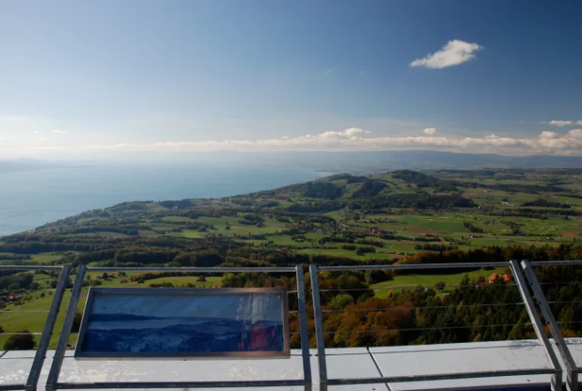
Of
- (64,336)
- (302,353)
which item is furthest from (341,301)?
(64,336)

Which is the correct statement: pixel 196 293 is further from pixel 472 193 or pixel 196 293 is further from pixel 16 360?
pixel 472 193

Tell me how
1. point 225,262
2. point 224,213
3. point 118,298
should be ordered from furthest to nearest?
point 224,213 < point 225,262 < point 118,298

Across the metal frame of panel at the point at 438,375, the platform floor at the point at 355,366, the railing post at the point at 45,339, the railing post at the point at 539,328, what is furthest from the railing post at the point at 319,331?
the railing post at the point at 45,339

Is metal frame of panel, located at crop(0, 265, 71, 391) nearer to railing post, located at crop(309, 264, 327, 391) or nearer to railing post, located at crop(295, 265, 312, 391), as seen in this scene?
railing post, located at crop(295, 265, 312, 391)

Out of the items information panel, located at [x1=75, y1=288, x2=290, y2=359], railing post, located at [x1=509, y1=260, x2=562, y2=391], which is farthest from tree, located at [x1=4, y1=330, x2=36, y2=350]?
railing post, located at [x1=509, y1=260, x2=562, y2=391]

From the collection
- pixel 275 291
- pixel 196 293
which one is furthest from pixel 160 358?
pixel 275 291

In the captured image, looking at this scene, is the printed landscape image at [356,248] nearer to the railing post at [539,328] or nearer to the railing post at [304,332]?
the railing post at [304,332]

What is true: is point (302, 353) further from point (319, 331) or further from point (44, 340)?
point (44, 340)
